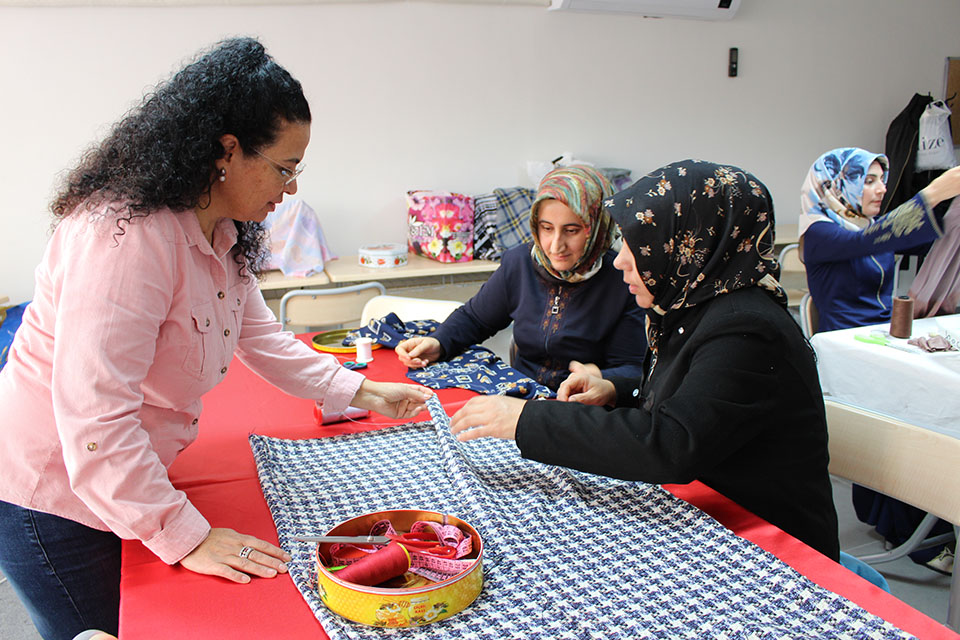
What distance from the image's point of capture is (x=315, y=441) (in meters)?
1.45

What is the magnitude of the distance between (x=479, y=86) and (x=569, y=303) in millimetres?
2587

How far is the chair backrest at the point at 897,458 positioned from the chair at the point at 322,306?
84.9 inches

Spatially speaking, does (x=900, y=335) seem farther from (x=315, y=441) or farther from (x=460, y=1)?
(x=460, y=1)

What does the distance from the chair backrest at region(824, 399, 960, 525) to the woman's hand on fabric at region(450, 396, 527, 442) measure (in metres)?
0.74

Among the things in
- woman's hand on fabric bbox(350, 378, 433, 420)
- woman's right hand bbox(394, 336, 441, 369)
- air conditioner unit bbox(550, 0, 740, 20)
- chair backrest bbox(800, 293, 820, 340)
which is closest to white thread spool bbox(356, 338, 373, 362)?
woman's right hand bbox(394, 336, 441, 369)

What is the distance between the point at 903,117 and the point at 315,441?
17.7 ft

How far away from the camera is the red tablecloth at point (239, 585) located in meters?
0.87

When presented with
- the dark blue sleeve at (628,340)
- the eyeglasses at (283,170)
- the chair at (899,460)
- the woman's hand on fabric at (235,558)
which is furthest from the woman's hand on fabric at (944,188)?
the woman's hand on fabric at (235,558)

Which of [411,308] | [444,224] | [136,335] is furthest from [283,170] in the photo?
Answer: [444,224]

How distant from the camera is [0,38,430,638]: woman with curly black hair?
0.94 metres

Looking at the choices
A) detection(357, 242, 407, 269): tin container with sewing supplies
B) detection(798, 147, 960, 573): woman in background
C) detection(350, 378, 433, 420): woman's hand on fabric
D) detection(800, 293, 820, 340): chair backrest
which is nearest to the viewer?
detection(350, 378, 433, 420): woman's hand on fabric

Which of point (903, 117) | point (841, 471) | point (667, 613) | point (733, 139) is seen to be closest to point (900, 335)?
point (841, 471)

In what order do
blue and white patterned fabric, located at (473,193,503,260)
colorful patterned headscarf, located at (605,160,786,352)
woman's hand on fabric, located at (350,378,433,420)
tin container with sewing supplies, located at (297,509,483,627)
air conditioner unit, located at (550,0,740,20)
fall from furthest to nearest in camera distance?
1. air conditioner unit, located at (550,0,740,20)
2. blue and white patterned fabric, located at (473,193,503,260)
3. woman's hand on fabric, located at (350,378,433,420)
4. colorful patterned headscarf, located at (605,160,786,352)
5. tin container with sewing supplies, located at (297,509,483,627)

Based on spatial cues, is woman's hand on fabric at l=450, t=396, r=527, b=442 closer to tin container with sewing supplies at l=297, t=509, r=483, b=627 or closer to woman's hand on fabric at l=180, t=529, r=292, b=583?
tin container with sewing supplies at l=297, t=509, r=483, b=627
